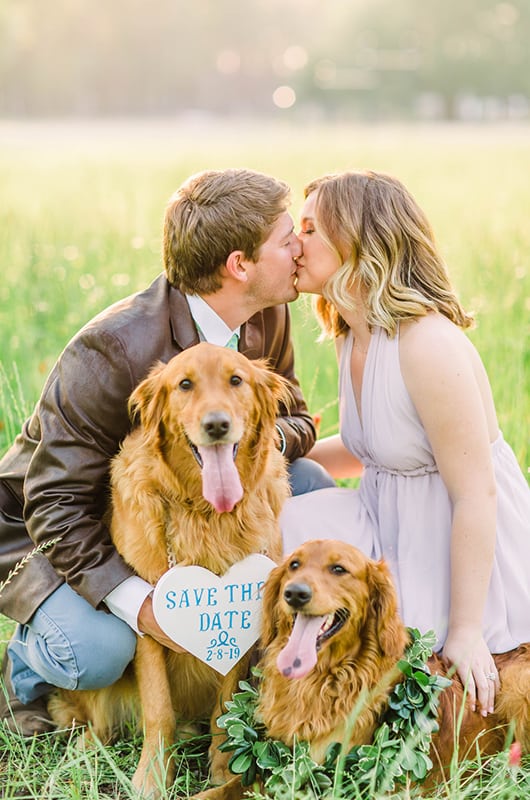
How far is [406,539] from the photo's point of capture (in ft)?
10.5

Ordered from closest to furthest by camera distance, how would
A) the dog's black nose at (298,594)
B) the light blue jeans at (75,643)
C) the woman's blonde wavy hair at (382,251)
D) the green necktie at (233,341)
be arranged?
1. the dog's black nose at (298,594)
2. the light blue jeans at (75,643)
3. the woman's blonde wavy hair at (382,251)
4. the green necktie at (233,341)

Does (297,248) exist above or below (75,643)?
above

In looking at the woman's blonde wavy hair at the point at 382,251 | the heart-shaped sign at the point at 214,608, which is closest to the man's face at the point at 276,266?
the woman's blonde wavy hair at the point at 382,251

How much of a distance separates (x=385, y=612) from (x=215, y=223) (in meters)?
1.43

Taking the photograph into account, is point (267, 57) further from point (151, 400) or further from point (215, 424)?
point (215, 424)

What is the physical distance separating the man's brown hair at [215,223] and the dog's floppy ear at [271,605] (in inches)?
41.9

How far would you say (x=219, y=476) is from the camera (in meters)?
2.73

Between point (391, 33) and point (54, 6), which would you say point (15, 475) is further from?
point (54, 6)

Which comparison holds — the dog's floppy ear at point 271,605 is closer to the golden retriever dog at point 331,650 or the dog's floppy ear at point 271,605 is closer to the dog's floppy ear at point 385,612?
the golden retriever dog at point 331,650

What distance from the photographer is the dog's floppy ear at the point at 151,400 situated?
2805 millimetres

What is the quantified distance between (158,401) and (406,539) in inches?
39.6

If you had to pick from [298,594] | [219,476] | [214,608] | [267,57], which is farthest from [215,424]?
[267,57]

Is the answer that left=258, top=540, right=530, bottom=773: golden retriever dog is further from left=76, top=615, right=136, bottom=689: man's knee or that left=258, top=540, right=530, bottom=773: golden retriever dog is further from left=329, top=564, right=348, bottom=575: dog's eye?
left=76, top=615, right=136, bottom=689: man's knee

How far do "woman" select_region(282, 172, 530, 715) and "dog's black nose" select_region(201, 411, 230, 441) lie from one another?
2.35ft
